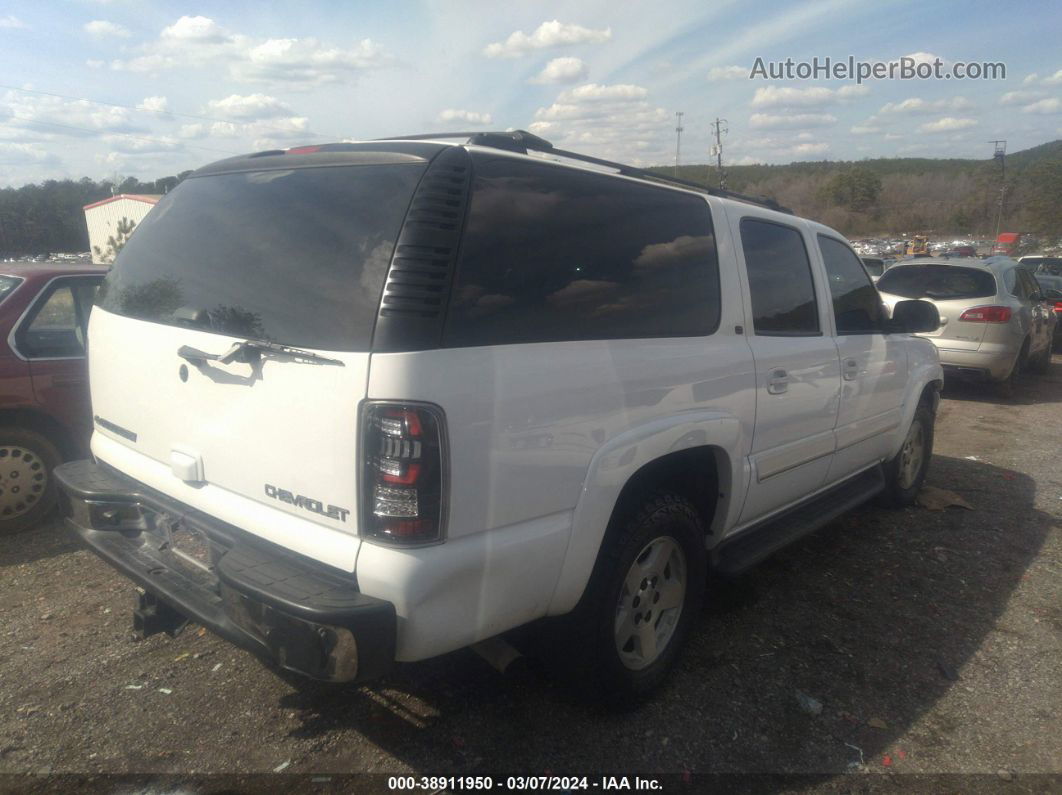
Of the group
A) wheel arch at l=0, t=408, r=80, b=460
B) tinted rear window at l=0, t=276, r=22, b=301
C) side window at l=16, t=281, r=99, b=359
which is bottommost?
wheel arch at l=0, t=408, r=80, b=460

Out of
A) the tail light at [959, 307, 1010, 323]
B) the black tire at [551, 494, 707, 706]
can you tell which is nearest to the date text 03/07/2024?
the black tire at [551, 494, 707, 706]

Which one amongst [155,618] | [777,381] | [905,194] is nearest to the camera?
[155,618]

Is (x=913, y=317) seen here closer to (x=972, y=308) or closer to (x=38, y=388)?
(x=38, y=388)

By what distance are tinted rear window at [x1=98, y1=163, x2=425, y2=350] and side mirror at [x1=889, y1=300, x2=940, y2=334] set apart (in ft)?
11.9

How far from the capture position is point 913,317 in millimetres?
4617

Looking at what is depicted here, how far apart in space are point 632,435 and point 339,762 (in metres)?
1.53

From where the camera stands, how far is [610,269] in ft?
8.64

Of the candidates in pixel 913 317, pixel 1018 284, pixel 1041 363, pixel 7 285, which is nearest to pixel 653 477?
pixel 913 317

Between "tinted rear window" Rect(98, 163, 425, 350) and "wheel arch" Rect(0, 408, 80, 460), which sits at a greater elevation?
"tinted rear window" Rect(98, 163, 425, 350)

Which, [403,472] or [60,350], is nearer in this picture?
[403,472]

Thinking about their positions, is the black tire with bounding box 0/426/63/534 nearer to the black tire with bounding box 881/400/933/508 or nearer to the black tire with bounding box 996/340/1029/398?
the black tire with bounding box 881/400/933/508

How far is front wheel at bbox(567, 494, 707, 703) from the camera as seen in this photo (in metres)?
2.59

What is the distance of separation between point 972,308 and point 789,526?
7171 millimetres

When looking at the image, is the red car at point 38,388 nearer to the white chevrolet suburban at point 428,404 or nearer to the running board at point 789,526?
the white chevrolet suburban at point 428,404
